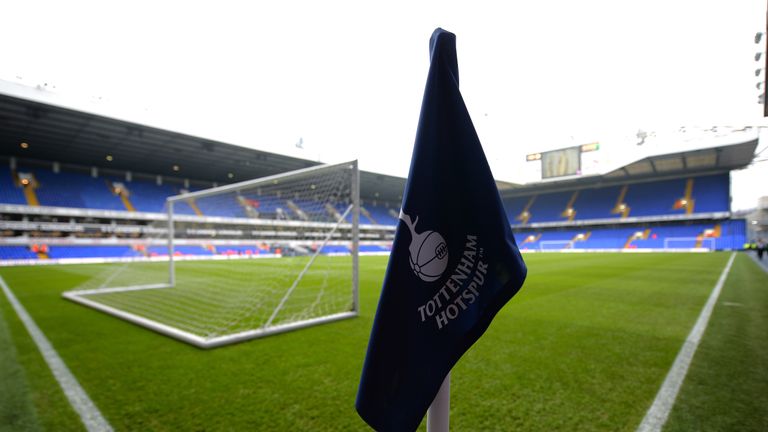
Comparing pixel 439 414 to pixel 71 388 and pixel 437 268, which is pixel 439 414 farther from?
pixel 71 388

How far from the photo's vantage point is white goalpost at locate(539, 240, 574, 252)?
112 feet

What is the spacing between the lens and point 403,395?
781mm

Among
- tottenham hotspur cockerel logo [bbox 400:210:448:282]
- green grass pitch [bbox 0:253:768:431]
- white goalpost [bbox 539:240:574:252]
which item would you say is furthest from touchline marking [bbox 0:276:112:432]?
white goalpost [bbox 539:240:574:252]

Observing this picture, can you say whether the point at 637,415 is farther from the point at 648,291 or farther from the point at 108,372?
the point at 648,291

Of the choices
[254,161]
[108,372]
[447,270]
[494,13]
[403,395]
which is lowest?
[108,372]

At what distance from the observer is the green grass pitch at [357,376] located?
2074 millimetres

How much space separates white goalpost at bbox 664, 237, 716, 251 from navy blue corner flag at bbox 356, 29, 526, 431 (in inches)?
1423

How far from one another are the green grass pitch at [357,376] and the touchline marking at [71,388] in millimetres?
52

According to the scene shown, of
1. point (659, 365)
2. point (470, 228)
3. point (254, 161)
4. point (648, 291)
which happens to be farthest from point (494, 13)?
point (254, 161)

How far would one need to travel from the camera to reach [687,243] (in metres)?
29.0

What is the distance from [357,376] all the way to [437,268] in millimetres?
2233

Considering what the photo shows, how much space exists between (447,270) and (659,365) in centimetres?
322

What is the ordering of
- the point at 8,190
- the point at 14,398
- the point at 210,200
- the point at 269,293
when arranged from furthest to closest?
the point at 8,190 → the point at 210,200 → the point at 269,293 → the point at 14,398

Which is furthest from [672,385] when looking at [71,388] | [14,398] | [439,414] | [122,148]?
[122,148]
